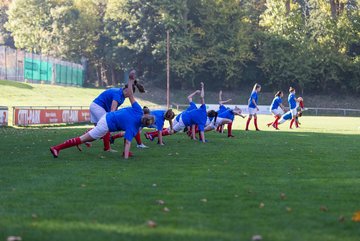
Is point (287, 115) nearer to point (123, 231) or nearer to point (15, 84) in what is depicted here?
point (123, 231)

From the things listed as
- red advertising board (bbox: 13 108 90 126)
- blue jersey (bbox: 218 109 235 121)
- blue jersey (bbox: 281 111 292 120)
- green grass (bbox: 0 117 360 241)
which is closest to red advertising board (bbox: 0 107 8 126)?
red advertising board (bbox: 13 108 90 126)

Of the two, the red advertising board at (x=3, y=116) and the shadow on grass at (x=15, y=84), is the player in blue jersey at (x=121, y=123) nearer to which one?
the red advertising board at (x=3, y=116)

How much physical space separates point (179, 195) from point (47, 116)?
95.2 feet

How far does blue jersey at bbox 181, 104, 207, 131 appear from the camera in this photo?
69.4 ft

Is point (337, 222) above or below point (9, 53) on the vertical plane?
below

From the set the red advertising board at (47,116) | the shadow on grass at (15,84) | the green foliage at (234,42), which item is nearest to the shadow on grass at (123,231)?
the red advertising board at (47,116)

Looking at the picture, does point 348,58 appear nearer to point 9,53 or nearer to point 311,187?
point 9,53

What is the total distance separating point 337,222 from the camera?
7.61 m

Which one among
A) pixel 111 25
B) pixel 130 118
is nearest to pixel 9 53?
pixel 111 25

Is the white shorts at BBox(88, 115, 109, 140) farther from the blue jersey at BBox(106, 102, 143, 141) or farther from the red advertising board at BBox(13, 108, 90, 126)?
the red advertising board at BBox(13, 108, 90, 126)

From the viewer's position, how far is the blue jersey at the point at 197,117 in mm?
21156

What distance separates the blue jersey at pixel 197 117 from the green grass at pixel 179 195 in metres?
4.32

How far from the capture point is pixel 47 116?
37.5 m

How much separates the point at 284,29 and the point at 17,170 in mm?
69853
